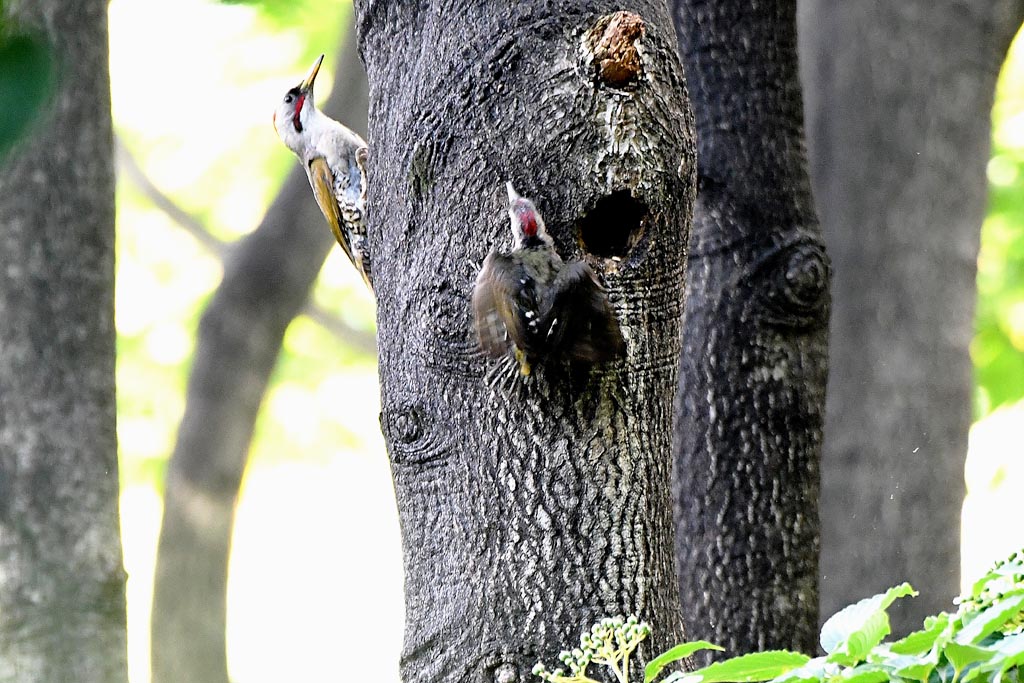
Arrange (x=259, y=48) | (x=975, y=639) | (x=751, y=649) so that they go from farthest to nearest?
(x=259, y=48)
(x=751, y=649)
(x=975, y=639)

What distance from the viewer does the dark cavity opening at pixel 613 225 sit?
9.70ft

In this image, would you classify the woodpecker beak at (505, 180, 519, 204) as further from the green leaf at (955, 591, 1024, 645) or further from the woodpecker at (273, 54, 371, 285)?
the woodpecker at (273, 54, 371, 285)

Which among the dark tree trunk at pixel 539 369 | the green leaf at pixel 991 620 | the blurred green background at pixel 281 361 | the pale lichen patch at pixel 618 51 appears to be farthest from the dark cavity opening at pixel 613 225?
the blurred green background at pixel 281 361

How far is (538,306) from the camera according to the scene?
2.68 meters

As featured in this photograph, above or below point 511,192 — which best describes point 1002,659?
below

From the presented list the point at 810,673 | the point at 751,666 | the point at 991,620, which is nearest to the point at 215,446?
the point at 751,666

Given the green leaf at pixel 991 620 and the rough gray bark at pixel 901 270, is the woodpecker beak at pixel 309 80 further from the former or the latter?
the green leaf at pixel 991 620

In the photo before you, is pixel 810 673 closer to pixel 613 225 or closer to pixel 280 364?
pixel 613 225

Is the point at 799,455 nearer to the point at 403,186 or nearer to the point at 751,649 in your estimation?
the point at 751,649

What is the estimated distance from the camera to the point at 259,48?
1002 centimetres

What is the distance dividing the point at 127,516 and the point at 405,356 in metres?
11.0

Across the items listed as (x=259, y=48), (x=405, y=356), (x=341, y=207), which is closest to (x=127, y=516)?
(x=259, y=48)

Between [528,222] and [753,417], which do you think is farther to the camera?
[753,417]

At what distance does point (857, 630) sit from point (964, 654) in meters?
0.17
